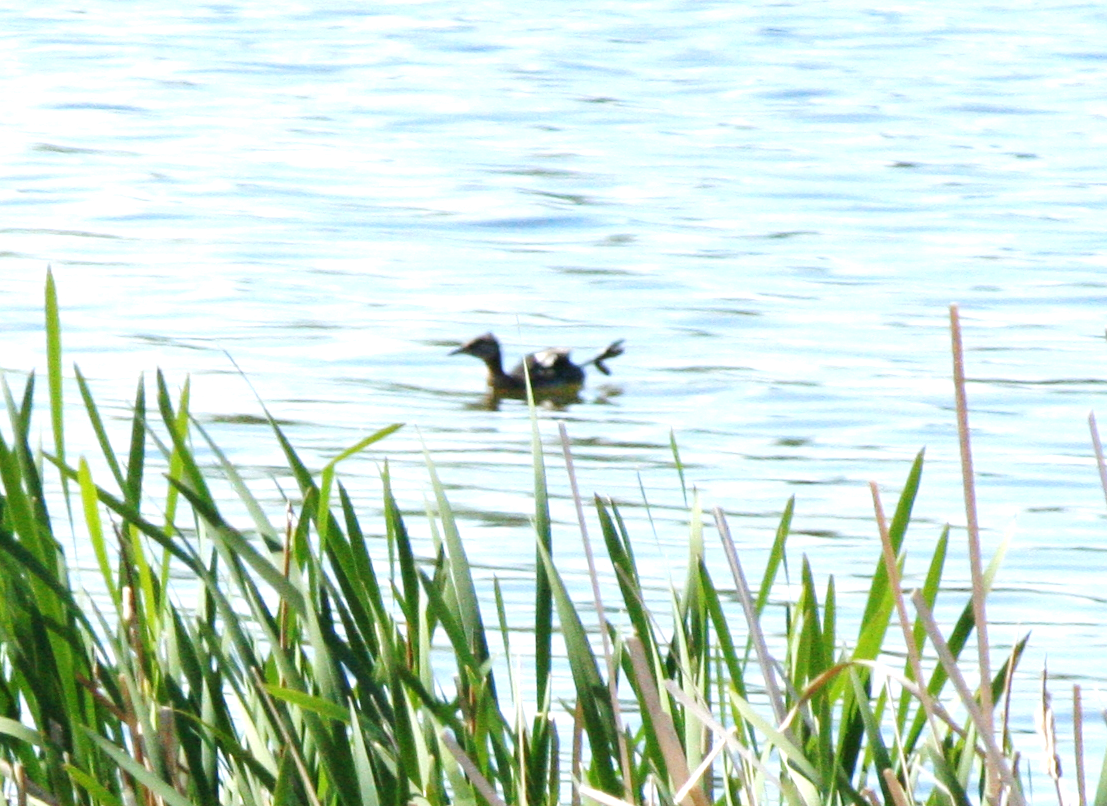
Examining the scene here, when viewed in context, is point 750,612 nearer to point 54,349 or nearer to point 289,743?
point 289,743

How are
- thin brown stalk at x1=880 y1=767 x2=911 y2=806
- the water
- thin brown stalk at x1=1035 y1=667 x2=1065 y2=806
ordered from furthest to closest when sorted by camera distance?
the water → thin brown stalk at x1=1035 y1=667 x2=1065 y2=806 → thin brown stalk at x1=880 y1=767 x2=911 y2=806

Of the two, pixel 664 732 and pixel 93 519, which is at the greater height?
pixel 93 519

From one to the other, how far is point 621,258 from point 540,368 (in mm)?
2262

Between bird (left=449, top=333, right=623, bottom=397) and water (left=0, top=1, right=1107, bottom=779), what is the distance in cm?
10

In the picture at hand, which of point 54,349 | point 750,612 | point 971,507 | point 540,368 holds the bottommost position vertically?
point 540,368

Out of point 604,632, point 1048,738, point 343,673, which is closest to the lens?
point 1048,738

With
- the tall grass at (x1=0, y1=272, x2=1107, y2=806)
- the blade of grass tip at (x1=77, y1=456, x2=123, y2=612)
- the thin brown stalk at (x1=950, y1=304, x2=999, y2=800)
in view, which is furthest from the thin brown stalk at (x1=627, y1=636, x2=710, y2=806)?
the blade of grass tip at (x1=77, y1=456, x2=123, y2=612)

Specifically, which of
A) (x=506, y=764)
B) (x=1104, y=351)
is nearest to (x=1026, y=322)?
(x=1104, y=351)

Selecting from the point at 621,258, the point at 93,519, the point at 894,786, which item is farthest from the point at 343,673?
the point at 621,258

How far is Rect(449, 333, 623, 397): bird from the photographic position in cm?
752

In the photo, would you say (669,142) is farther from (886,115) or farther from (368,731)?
(368,731)

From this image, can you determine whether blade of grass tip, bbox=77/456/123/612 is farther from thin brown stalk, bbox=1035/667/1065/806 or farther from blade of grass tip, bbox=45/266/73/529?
thin brown stalk, bbox=1035/667/1065/806

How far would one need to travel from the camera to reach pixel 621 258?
973cm

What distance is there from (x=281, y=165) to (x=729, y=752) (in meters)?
10.1
